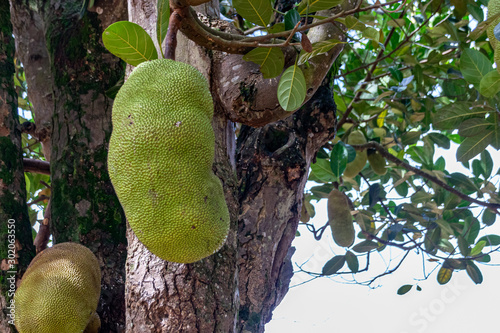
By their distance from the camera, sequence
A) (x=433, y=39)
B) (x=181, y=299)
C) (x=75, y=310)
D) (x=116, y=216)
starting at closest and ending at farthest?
1. (x=181, y=299)
2. (x=75, y=310)
3. (x=116, y=216)
4. (x=433, y=39)

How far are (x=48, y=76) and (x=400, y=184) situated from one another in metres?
1.77

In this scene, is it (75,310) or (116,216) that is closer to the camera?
(75,310)

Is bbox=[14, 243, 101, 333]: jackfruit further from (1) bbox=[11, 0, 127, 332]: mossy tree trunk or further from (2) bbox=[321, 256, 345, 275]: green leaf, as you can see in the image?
(2) bbox=[321, 256, 345, 275]: green leaf

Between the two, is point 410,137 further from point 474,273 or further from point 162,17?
point 162,17

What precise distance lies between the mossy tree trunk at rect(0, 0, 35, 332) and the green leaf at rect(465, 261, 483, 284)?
6.43 feet

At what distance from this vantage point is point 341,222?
1.95 m

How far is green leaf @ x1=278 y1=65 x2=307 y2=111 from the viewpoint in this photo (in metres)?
1.02

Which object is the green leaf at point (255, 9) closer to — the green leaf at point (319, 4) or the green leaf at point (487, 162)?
the green leaf at point (319, 4)

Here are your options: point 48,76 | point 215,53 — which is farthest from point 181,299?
point 48,76

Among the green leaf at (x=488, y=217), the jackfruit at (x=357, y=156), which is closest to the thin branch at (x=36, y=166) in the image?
the jackfruit at (x=357, y=156)

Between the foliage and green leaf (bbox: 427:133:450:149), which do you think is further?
green leaf (bbox: 427:133:450:149)

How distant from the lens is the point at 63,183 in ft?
4.65

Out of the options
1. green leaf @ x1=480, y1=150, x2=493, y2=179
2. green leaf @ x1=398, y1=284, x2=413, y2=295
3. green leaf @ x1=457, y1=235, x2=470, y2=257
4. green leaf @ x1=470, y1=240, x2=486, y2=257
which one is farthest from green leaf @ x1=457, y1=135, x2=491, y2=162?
green leaf @ x1=398, y1=284, x2=413, y2=295

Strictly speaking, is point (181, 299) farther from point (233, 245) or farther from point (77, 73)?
point (77, 73)
